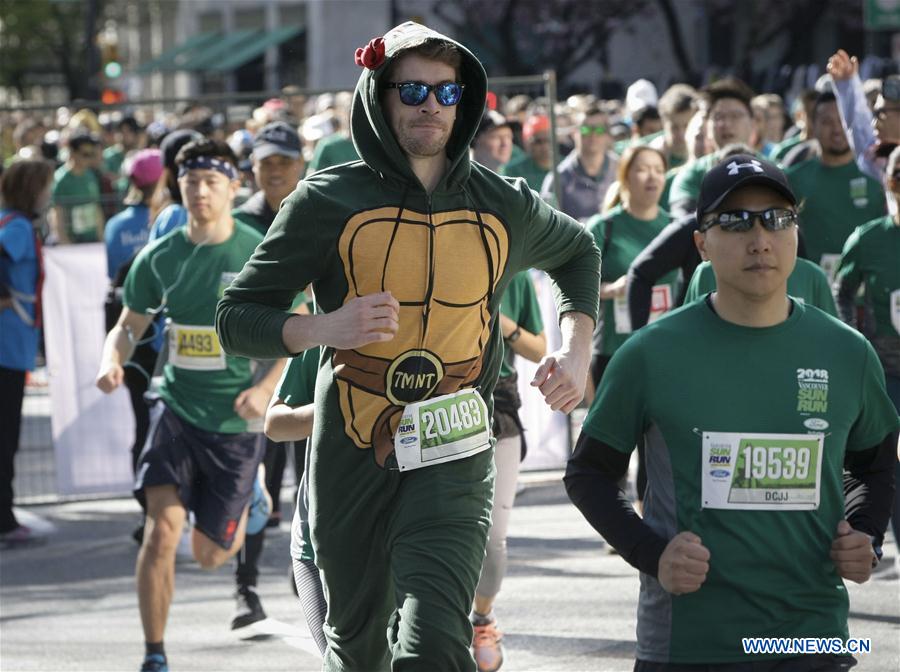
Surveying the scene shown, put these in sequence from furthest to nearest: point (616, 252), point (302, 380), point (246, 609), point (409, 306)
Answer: point (616, 252), point (246, 609), point (302, 380), point (409, 306)

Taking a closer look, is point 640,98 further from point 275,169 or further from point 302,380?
point 302,380

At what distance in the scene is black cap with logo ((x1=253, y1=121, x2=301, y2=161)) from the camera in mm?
8375

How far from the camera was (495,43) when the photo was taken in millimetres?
53219

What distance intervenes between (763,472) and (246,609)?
4302mm

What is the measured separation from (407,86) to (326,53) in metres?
52.2

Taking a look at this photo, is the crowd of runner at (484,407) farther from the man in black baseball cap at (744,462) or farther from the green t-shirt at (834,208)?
the green t-shirt at (834,208)

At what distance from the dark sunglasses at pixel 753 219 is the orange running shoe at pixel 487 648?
9.92 ft

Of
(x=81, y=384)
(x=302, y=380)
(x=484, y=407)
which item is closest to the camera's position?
(x=484, y=407)

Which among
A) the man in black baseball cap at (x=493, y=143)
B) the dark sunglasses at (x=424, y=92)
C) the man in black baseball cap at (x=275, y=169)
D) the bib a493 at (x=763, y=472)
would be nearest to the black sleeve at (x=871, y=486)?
the bib a493 at (x=763, y=472)

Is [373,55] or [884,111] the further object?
[884,111]

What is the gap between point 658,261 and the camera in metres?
7.37

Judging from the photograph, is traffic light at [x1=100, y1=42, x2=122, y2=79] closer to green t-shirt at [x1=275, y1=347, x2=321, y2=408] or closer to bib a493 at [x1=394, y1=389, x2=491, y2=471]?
green t-shirt at [x1=275, y1=347, x2=321, y2=408]

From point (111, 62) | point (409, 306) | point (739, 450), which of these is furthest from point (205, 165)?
point (111, 62)

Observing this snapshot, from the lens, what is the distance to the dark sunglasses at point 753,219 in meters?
3.93
